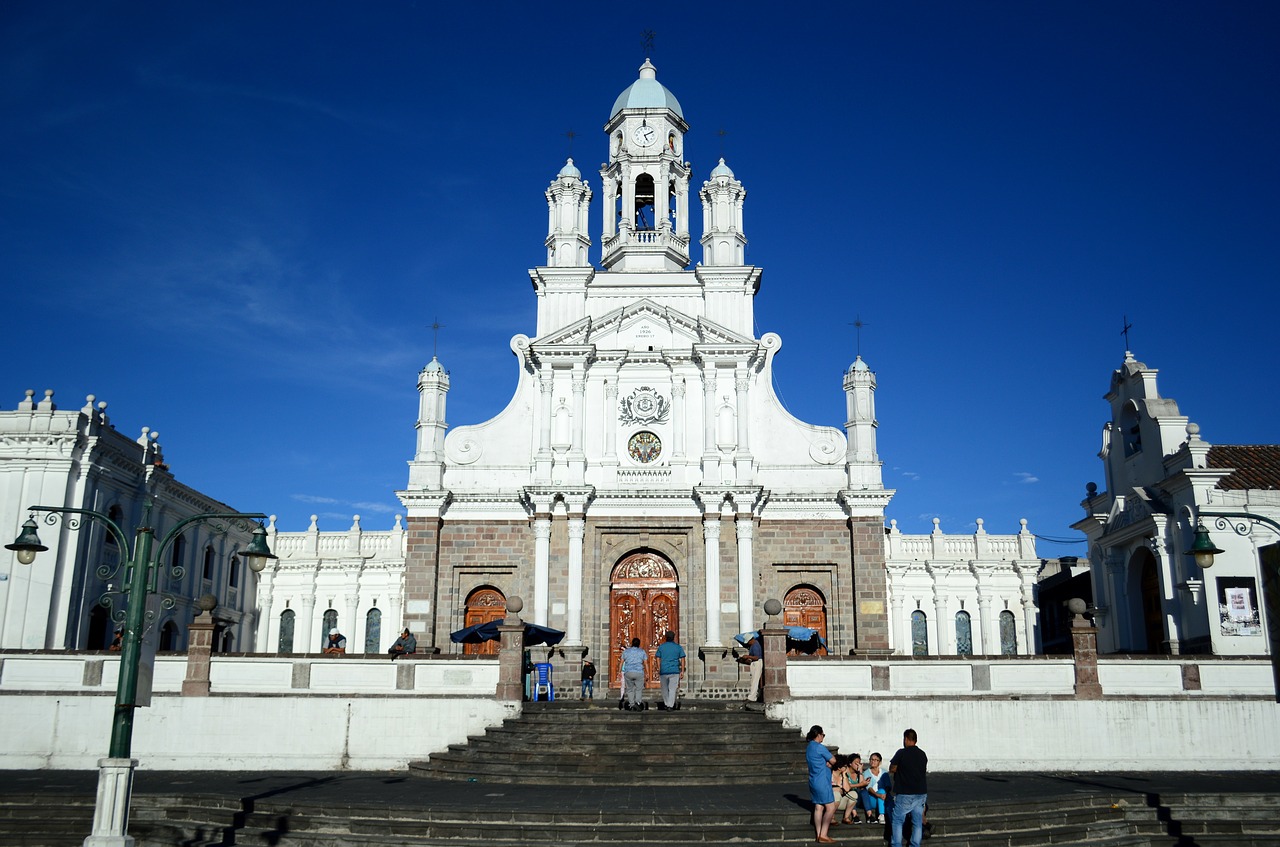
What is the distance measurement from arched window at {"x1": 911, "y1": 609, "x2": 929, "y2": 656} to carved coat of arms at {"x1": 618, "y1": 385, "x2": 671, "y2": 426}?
1849cm

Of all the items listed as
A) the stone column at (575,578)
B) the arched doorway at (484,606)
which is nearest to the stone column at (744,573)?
the stone column at (575,578)

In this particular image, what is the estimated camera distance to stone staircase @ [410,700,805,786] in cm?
1895

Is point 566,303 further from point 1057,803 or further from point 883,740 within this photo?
point 1057,803

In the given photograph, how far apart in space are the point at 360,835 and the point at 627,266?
22906 mm

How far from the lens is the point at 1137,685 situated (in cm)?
2211

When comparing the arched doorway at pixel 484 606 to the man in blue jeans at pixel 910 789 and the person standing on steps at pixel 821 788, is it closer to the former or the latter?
the person standing on steps at pixel 821 788

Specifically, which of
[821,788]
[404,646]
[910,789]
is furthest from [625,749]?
[910,789]

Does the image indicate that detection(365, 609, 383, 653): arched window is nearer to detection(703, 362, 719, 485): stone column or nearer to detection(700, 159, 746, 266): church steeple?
detection(703, 362, 719, 485): stone column

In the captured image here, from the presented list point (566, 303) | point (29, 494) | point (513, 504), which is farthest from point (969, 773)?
point (29, 494)

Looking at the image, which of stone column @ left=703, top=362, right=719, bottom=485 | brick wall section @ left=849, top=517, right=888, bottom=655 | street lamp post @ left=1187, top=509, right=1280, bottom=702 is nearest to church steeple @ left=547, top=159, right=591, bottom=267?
stone column @ left=703, top=362, right=719, bottom=485

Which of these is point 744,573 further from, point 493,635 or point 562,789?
point 562,789

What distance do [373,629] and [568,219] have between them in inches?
808

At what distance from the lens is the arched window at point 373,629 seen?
4472 centimetres

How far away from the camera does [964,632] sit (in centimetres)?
4456
